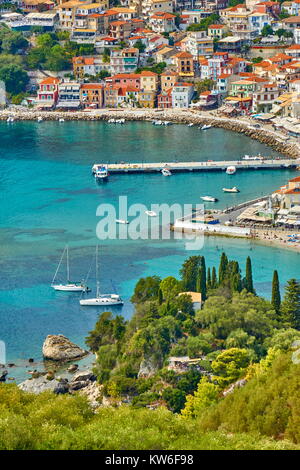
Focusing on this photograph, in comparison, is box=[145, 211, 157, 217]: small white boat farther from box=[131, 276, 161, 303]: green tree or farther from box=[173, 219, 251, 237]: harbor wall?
box=[131, 276, 161, 303]: green tree

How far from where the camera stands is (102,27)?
67062 millimetres

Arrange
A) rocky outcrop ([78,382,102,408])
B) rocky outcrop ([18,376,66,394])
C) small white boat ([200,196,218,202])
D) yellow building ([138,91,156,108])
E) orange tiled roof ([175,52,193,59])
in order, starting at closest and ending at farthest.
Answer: rocky outcrop ([78,382,102,408])
rocky outcrop ([18,376,66,394])
small white boat ([200,196,218,202])
yellow building ([138,91,156,108])
orange tiled roof ([175,52,193,59])

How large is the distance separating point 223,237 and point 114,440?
65.3 feet

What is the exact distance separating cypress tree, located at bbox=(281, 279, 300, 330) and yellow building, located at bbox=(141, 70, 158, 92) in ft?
104

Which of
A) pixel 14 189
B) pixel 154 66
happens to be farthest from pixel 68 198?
pixel 154 66

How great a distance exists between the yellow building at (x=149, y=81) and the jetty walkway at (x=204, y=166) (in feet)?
41.2

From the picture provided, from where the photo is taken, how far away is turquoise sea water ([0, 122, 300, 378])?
34.4 metres

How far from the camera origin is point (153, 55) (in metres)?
64.9

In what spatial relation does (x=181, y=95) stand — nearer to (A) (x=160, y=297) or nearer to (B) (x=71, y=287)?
(B) (x=71, y=287)

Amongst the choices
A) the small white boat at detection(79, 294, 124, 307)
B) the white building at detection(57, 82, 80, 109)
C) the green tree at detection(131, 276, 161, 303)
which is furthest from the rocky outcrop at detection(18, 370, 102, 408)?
the white building at detection(57, 82, 80, 109)

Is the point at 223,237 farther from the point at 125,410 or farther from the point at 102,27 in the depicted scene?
the point at 102,27

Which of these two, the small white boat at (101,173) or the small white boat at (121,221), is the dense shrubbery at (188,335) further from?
the small white boat at (101,173)

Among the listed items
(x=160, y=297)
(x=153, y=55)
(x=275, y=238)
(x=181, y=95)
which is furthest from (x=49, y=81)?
(x=160, y=297)
